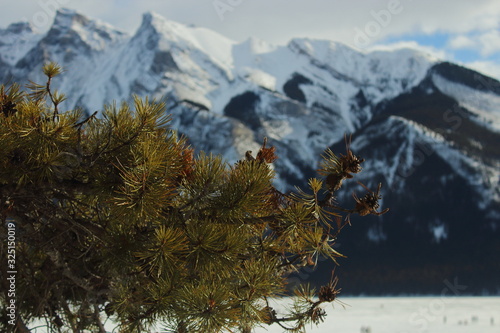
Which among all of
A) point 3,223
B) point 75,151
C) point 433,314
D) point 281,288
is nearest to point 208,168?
point 75,151

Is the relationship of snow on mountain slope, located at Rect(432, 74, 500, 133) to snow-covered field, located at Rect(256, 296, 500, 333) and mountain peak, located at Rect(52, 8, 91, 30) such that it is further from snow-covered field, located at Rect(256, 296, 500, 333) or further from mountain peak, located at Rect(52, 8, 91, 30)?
mountain peak, located at Rect(52, 8, 91, 30)

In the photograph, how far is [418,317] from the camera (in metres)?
35.6

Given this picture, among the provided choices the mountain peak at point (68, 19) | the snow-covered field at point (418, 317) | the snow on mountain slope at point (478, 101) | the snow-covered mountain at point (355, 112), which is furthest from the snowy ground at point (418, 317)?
the mountain peak at point (68, 19)

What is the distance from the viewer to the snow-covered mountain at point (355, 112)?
60906 mm

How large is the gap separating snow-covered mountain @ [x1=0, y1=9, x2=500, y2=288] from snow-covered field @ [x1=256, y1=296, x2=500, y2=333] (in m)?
12.6

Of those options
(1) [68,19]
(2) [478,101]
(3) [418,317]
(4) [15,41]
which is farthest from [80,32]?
(3) [418,317]

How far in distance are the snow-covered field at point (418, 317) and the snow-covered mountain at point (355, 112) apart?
1256 cm

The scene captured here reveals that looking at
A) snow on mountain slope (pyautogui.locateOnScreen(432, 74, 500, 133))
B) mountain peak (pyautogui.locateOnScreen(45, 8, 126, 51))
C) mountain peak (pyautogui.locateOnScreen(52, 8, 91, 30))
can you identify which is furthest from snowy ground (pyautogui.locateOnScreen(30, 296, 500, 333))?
mountain peak (pyautogui.locateOnScreen(52, 8, 91, 30))

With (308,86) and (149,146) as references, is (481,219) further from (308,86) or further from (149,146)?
(149,146)

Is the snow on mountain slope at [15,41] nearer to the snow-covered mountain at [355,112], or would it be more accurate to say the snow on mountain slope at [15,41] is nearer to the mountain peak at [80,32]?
the mountain peak at [80,32]

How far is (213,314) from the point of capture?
2850 millimetres

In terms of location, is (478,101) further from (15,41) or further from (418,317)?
(15,41)

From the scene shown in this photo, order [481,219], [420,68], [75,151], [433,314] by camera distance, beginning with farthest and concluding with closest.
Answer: [420,68]
[481,219]
[433,314]
[75,151]

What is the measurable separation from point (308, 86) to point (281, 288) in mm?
85480
